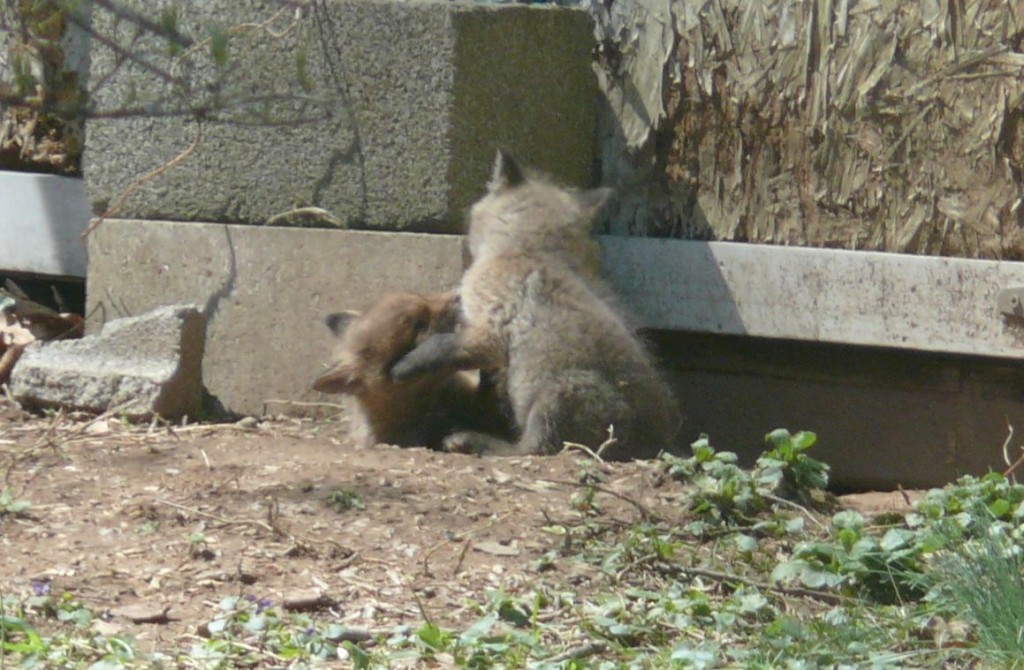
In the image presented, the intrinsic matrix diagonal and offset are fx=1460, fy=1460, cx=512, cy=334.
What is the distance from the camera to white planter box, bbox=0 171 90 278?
7.35 metres

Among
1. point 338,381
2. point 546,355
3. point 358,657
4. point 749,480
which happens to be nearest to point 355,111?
point 338,381

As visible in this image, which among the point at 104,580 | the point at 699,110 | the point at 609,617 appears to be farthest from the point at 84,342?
the point at 609,617

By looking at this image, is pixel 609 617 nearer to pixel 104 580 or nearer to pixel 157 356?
pixel 104 580

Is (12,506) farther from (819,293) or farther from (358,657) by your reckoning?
(819,293)

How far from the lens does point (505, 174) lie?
6277 millimetres

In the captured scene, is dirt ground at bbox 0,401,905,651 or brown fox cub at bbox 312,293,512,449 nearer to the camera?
dirt ground at bbox 0,401,905,651

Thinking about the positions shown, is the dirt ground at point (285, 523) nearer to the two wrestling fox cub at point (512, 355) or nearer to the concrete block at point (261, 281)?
the two wrestling fox cub at point (512, 355)

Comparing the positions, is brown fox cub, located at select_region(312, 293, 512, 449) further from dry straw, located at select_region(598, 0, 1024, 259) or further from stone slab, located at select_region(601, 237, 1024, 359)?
dry straw, located at select_region(598, 0, 1024, 259)

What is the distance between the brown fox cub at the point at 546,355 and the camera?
19.3 feet

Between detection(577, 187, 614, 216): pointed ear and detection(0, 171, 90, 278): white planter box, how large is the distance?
101 inches

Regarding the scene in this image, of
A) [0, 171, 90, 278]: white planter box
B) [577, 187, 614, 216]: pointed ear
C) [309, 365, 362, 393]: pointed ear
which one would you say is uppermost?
[577, 187, 614, 216]: pointed ear

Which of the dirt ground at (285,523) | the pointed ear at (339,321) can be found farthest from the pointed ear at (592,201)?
the dirt ground at (285,523)

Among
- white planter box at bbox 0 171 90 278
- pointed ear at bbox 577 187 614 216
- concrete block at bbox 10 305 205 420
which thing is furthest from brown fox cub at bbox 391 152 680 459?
white planter box at bbox 0 171 90 278

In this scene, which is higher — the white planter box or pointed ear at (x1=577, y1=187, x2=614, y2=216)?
pointed ear at (x1=577, y1=187, x2=614, y2=216)
